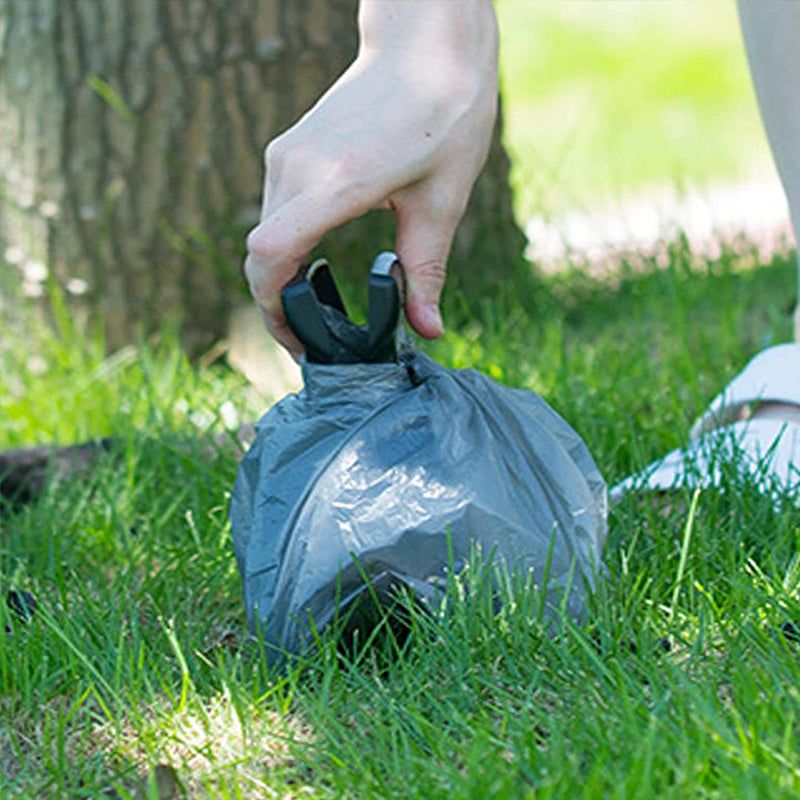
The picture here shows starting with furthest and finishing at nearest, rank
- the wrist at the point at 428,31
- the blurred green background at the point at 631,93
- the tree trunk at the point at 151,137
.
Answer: the blurred green background at the point at 631,93 → the tree trunk at the point at 151,137 → the wrist at the point at 428,31

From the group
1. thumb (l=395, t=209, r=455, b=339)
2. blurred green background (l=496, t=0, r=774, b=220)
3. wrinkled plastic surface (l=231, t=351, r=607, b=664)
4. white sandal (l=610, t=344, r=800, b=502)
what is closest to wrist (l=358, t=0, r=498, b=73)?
thumb (l=395, t=209, r=455, b=339)

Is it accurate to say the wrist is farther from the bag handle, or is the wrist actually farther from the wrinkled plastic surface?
the wrinkled plastic surface

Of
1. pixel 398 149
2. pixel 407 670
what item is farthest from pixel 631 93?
pixel 407 670

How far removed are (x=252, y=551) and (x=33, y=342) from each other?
2.01 m

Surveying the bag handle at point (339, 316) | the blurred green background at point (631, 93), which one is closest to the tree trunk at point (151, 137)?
the bag handle at point (339, 316)

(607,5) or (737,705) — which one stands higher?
(607,5)

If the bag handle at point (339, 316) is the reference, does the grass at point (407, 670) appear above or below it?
below

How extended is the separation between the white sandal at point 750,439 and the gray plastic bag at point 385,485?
26 cm

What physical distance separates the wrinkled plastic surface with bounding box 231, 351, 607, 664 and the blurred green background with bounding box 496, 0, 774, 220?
3.91 metres

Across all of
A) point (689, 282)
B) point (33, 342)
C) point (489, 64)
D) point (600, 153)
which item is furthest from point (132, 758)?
point (600, 153)

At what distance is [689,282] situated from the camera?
3.94 m

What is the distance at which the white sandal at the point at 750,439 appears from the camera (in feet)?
7.45

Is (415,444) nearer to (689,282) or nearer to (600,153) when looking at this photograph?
(689,282)

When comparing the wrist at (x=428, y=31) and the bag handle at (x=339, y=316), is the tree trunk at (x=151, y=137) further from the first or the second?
the bag handle at (x=339, y=316)
